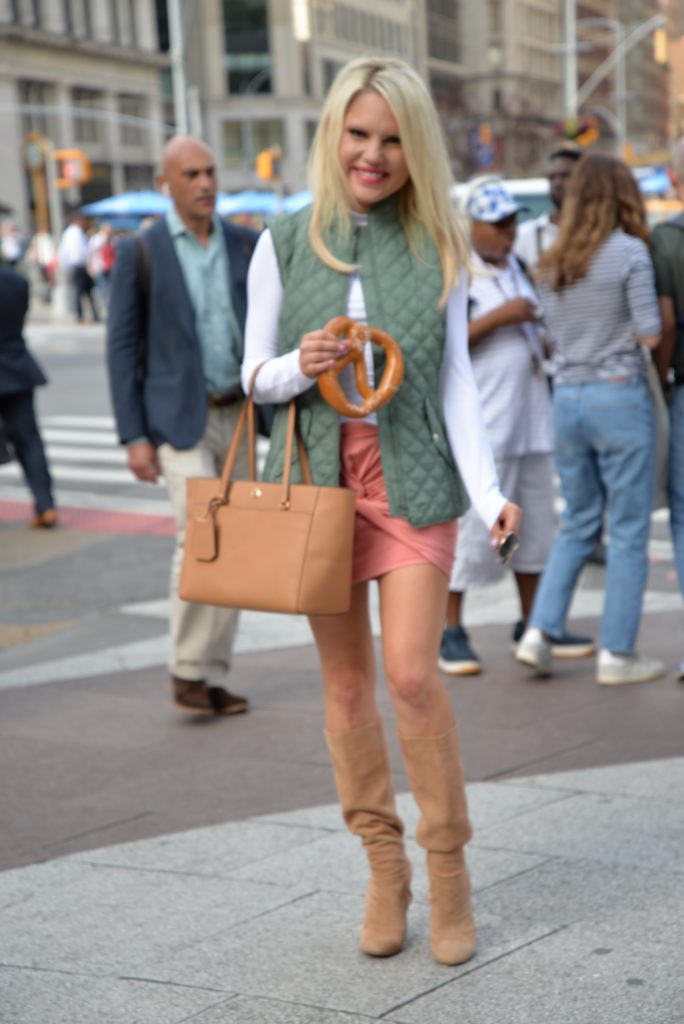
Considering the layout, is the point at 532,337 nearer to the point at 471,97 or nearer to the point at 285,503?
the point at 285,503

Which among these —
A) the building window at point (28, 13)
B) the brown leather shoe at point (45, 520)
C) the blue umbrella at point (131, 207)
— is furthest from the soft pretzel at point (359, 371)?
the building window at point (28, 13)

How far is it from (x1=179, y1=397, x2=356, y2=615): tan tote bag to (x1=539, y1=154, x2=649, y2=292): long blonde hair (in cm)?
259

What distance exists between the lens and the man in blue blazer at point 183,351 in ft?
18.9

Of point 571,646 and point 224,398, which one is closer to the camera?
point 224,398

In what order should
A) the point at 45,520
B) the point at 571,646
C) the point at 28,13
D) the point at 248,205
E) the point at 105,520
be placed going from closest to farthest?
the point at 571,646 → the point at 45,520 → the point at 105,520 → the point at 248,205 → the point at 28,13

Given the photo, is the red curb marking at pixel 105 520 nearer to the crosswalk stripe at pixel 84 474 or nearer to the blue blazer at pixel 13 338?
the blue blazer at pixel 13 338

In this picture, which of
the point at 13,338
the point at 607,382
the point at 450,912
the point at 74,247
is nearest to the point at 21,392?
the point at 13,338

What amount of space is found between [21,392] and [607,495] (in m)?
5.16

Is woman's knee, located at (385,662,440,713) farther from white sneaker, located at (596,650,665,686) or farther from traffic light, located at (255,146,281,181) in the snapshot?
traffic light, located at (255,146,281,181)

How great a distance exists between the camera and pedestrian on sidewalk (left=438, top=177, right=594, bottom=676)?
21.4 feet

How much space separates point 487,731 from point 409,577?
217cm

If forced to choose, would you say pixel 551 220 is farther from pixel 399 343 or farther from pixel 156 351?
pixel 399 343

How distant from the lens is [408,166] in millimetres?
3629

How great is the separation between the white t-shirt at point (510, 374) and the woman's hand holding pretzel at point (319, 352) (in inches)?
121
